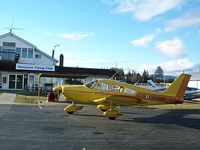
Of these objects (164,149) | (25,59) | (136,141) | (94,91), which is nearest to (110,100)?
(94,91)

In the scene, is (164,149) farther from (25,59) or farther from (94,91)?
(25,59)

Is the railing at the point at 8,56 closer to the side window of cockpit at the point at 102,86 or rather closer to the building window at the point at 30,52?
the building window at the point at 30,52

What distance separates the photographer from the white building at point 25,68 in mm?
49781

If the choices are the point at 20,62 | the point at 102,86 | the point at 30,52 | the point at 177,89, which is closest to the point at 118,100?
the point at 102,86

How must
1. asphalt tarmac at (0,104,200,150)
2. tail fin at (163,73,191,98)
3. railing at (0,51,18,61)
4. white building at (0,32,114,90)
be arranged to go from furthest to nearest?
railing at (0,51,18,61)
white building at (0,32,114,90)
tail fin at (163,73,191,98)
asphalt tarmac at (0,104,200,150)

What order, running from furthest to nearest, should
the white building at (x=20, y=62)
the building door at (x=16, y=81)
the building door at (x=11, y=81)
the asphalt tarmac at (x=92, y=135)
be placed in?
the building door at (x=16, y=81), the building door at (x=11, y=81), the white building at (x=20, y=62), the asphalt tarmac at (x=92, y=135)

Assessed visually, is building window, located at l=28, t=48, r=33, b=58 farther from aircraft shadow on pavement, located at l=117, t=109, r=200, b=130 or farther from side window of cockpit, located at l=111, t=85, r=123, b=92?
aircraft shadow on pavement, located at l=117, t=109, r=200, b=130

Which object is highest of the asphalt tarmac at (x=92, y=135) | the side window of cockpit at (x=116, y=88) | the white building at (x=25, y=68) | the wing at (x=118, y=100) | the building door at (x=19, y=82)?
the white building at (x=25, y=68)

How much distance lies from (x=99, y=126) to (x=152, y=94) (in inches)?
221

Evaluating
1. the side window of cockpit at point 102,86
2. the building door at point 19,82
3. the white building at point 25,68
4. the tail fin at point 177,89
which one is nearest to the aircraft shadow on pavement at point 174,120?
the tail fin at point 177,89

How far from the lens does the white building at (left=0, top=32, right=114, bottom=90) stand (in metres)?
49.8

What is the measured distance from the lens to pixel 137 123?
1786cm

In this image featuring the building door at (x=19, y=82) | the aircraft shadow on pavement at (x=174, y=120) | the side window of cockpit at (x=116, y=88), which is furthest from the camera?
the building door at (x=19, y=82)

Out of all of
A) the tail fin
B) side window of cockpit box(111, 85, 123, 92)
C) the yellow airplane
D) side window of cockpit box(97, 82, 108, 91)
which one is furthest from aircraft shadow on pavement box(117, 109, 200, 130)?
side window of cockpit box(97, 82, 108, 91)
